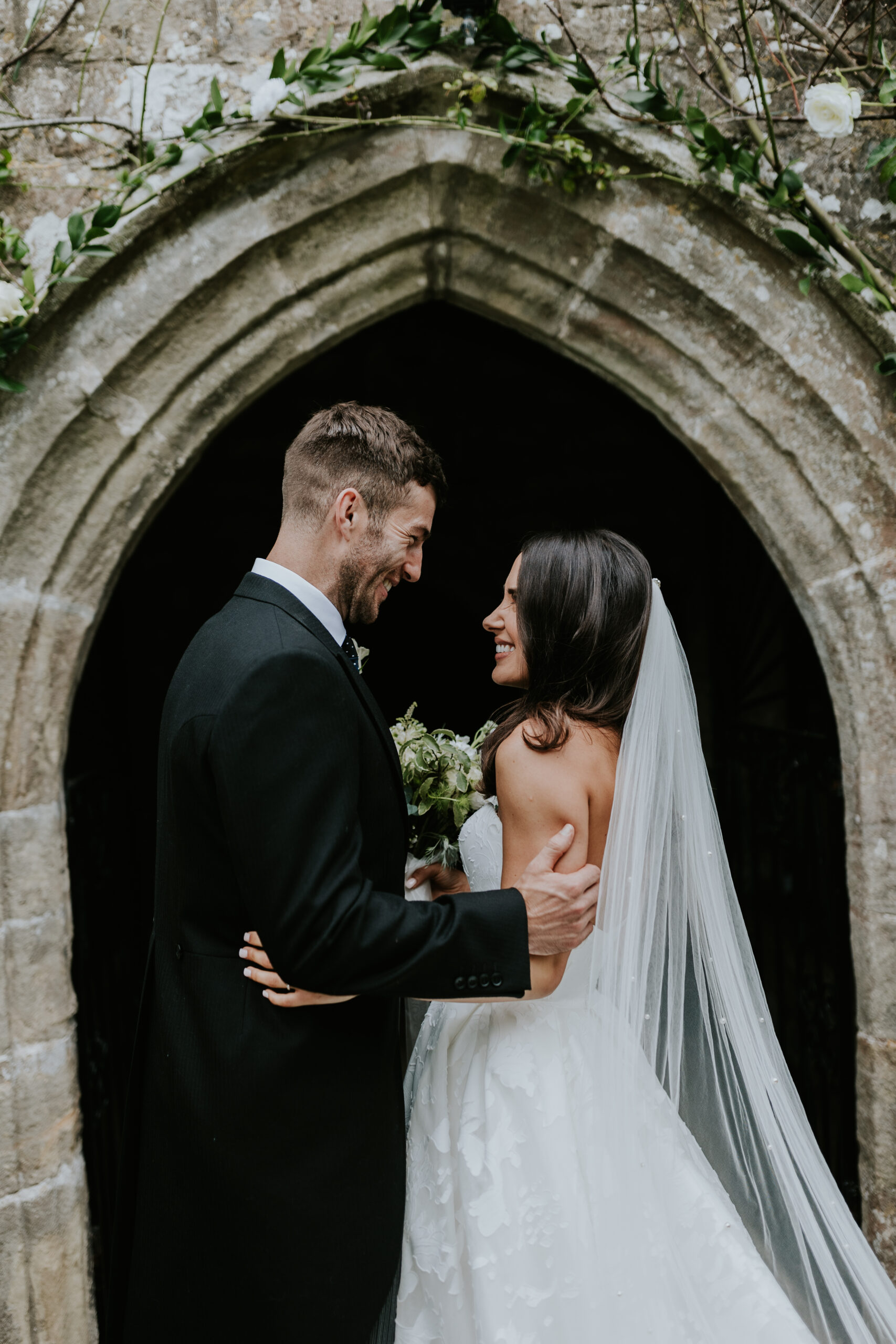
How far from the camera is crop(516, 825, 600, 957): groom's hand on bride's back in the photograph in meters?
1.62

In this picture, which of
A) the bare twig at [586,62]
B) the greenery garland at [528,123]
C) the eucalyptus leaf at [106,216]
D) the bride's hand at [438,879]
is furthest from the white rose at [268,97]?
the bride's hand at [438,879]

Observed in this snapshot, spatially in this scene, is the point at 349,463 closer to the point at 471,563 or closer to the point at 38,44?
the point at 38,44

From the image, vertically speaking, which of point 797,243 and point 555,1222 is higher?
point 797,243

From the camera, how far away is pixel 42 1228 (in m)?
2.09

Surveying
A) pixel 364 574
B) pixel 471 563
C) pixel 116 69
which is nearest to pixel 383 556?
pixel 364 574

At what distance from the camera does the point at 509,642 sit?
2.17 meters

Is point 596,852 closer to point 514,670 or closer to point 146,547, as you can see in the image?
point 514,670

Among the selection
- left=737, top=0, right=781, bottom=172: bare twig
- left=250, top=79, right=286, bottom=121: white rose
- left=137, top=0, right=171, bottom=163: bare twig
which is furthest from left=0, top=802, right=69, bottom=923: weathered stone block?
left=737, top=0, right=781, bottom=172: bare twig

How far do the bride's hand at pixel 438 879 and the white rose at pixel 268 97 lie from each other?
177 cm

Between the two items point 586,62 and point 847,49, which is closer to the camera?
point 586,62

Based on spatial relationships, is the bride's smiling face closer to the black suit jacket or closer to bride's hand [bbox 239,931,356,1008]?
the black suit jacket

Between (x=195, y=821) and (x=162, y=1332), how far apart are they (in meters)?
0.92

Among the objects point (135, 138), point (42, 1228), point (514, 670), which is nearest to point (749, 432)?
point (514, 670)

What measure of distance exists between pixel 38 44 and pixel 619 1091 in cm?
252
